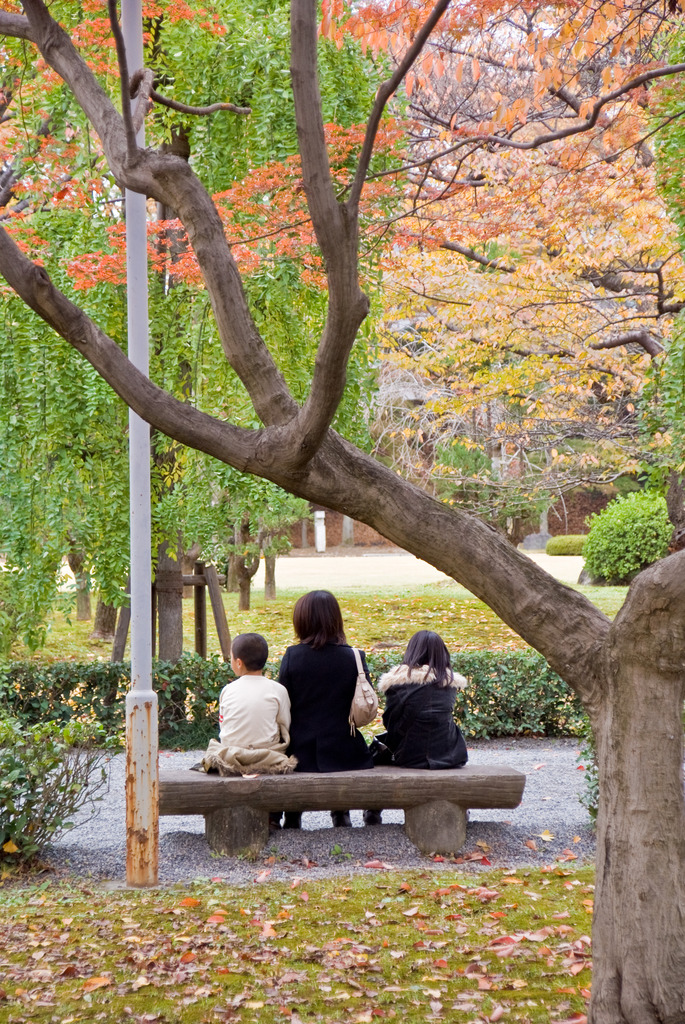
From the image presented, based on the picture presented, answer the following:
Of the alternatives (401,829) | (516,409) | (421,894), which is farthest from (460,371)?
(421,894)

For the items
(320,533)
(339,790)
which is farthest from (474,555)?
(320,533)

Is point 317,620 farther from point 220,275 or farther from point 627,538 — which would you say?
point 627,538

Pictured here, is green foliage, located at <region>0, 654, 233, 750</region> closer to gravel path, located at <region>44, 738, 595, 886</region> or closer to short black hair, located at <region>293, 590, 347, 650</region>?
gravel path, located at <region>44, 738, 595, 886</region>

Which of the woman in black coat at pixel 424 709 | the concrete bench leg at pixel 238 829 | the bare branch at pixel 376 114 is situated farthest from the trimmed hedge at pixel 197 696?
the bare branch at pixel 376 114

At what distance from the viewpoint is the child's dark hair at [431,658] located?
5.82 metres

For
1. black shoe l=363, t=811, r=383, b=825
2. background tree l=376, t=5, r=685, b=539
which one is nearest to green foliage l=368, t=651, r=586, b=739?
background tree l=376, t=5, r=685, b=539

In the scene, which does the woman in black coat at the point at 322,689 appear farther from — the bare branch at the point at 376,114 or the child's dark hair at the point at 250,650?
the bare branch at the point at 376,114

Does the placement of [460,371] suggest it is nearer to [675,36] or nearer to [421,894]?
[675,36]

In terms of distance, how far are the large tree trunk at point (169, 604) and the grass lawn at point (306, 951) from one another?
536 centimetres

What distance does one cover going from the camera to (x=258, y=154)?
8469 mm

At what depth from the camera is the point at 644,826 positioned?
2924 millimetres

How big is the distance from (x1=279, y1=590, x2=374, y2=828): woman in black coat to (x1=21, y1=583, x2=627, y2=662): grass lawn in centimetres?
838

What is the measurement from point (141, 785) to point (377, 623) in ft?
39.7

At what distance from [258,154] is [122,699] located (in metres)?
5.00
